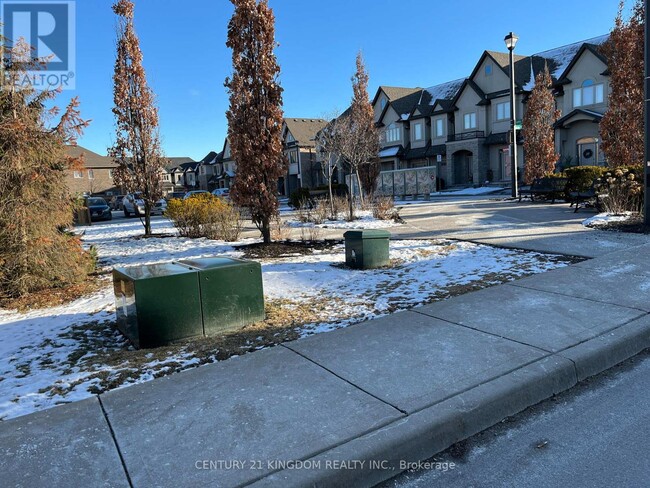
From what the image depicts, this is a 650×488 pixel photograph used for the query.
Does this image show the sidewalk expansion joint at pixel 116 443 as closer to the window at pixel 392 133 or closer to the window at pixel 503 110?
the window at pixel 503 110

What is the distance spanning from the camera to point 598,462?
3.01 metres

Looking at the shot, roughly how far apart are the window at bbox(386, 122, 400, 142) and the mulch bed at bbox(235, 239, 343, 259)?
124 feet

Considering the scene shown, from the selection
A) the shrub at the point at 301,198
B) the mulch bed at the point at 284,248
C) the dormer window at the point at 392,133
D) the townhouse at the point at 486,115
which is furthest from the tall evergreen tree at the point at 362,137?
the dormer window at the point at 392,133

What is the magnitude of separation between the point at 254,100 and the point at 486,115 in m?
32.7

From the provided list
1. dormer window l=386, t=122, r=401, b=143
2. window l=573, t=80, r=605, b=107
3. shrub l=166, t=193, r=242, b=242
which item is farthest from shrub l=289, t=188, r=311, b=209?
dormer window l=386, t=122, r=401, b=143

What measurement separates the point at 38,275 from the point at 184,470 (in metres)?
5.94

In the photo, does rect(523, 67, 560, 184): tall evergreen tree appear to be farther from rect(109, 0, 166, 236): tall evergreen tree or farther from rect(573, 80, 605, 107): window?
rect(109, 0, 166, 236): tall evergreen tree

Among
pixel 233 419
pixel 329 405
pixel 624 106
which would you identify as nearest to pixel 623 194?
pixel 624 106

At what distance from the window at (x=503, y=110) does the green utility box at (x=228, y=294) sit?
3673cm

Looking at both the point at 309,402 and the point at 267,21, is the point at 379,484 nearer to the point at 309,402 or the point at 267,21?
the point at 309,402

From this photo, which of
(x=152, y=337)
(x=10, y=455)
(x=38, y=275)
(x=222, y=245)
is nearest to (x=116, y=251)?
(x=222, y=245)

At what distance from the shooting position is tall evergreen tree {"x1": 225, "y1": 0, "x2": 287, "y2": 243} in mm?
10766

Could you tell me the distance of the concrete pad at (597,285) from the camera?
5.91 metres

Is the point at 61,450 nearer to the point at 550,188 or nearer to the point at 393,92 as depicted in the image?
the point at 550,188
